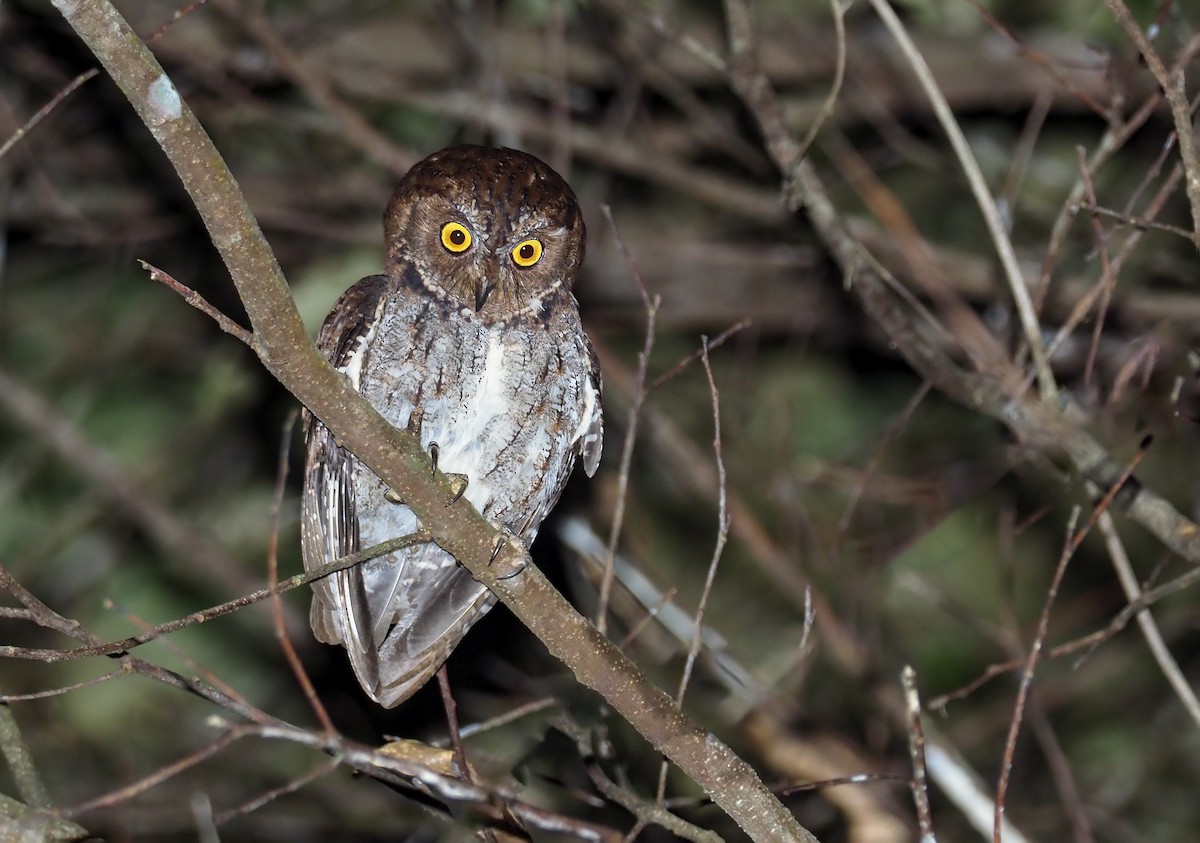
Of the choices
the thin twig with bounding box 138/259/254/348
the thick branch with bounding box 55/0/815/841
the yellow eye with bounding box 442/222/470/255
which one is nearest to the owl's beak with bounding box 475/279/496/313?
the yellow eye with bounding box 442/222/470/255

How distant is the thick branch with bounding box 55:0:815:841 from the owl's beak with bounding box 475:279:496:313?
736 mm

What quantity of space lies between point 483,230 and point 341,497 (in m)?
0.82

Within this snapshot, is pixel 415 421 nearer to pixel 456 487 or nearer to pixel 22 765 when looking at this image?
pixel 456 487

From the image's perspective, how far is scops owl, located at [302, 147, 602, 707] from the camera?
335 cm

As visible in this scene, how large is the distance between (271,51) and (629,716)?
133 inches

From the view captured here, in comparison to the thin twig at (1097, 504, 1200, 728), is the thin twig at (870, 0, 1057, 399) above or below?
above

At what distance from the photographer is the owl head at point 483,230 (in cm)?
336

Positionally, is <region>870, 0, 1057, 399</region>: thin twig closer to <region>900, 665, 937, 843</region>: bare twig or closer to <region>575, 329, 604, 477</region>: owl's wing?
<region>575, 329, 604, 477</region>: owl's wing

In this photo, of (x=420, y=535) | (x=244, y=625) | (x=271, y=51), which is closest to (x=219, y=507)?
(x=244, y=625)

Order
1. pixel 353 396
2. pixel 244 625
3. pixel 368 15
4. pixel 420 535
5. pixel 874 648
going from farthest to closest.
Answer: pixel 244 625
pixel 368 15
pixel 874 648
pixel 420 535
pixel 353 396

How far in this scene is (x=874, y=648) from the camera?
527cm

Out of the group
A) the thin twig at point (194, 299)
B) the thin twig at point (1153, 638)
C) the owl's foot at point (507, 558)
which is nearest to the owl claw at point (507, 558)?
the owl's foot at point (507, 558)

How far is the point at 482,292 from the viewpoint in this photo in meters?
3.32

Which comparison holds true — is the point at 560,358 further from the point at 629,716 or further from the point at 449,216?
the point at 629,716
